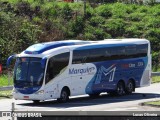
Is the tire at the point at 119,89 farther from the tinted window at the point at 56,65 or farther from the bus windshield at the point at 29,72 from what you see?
the bus windshield at the point at 29,72

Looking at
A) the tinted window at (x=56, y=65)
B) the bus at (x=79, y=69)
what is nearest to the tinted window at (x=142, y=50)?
the bus at (x=79, y=69)

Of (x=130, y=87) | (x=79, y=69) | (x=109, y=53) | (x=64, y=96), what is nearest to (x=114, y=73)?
(x=109, y=53)

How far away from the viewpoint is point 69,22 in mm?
51188

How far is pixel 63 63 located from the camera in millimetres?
29219

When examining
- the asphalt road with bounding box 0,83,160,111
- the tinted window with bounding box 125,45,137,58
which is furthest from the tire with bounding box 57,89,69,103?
the tinted window with bounding box 125,45,137,58

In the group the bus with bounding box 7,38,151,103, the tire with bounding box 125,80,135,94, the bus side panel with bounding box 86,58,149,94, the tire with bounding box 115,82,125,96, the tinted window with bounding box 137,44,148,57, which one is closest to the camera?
the bus with bounding box 7,38,151,103

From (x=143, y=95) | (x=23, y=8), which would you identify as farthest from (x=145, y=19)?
(x=143, y=95)

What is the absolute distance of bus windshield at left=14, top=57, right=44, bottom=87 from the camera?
2845cm

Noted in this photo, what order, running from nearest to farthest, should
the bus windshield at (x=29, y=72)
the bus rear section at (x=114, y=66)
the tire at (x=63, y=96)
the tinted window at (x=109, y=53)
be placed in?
1. the bus windshield at (x=29, y=72)
2. the tire at (x=63, y=96)
3. the tinted window at (x=109, y=53)
4. the bus rear section at (x=114, y=66)

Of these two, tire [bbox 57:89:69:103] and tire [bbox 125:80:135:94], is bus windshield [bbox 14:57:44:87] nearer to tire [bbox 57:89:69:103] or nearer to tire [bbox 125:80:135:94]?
tire [bbox 57:89:69:103]

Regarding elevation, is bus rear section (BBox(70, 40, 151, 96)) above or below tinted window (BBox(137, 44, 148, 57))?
below

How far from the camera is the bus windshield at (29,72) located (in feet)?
93.4

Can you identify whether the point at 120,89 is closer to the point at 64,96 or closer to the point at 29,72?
the point at 64,96

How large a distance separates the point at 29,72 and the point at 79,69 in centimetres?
289
